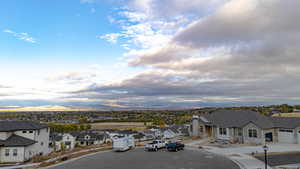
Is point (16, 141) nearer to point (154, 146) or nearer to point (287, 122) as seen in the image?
point (154, 146)

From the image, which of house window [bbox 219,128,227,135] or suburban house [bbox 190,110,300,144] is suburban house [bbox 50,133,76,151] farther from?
house window [bbox 219,128,227,135]

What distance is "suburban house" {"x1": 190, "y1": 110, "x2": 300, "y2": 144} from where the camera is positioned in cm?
3841

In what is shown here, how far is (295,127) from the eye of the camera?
124ft

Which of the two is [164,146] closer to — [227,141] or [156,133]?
[227,141]

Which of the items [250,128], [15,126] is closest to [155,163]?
[250,128]

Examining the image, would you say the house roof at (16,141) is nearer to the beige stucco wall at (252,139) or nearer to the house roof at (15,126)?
the house roof at (15,126)

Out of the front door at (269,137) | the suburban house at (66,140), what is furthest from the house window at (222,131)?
the suburban house at (66,140)

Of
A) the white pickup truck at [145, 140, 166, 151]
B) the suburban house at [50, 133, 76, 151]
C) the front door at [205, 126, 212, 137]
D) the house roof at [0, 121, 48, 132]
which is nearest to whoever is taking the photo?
the white pickup truck at [145, 140, 166, 151]

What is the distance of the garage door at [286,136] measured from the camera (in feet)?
126

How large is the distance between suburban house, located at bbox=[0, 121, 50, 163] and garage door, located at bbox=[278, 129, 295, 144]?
44960mm

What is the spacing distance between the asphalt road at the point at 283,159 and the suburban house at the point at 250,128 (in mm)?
9708

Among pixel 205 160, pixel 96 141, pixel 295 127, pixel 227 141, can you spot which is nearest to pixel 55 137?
pixel 96 141

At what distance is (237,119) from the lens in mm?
44031

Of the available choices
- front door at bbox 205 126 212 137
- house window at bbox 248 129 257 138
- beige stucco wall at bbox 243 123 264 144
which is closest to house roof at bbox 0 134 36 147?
front door at bbox 205 126 212 137
